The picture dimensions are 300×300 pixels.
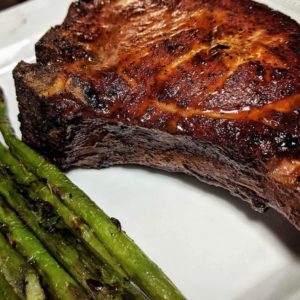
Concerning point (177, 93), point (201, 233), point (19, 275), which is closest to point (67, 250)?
point (19, 275)

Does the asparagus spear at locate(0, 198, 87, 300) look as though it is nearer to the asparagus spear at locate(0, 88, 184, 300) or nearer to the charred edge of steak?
the asparagus spear at locate(0, 88, 184, 300)

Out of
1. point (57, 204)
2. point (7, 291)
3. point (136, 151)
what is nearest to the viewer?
point (7, 291)

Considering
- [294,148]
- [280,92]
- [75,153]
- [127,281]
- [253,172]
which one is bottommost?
[127,281]

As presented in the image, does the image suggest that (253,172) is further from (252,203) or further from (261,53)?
(261,53)

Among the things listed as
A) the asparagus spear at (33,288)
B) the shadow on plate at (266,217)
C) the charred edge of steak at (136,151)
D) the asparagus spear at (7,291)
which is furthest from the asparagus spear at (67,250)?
the shadow on plate at (266,217)

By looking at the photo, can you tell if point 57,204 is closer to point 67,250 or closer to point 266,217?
point 67,250

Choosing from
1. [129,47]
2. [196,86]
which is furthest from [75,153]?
[196,86]

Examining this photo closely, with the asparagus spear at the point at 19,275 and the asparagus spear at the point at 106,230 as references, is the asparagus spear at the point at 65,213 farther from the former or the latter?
the asparagus spear at the point at 19,275
